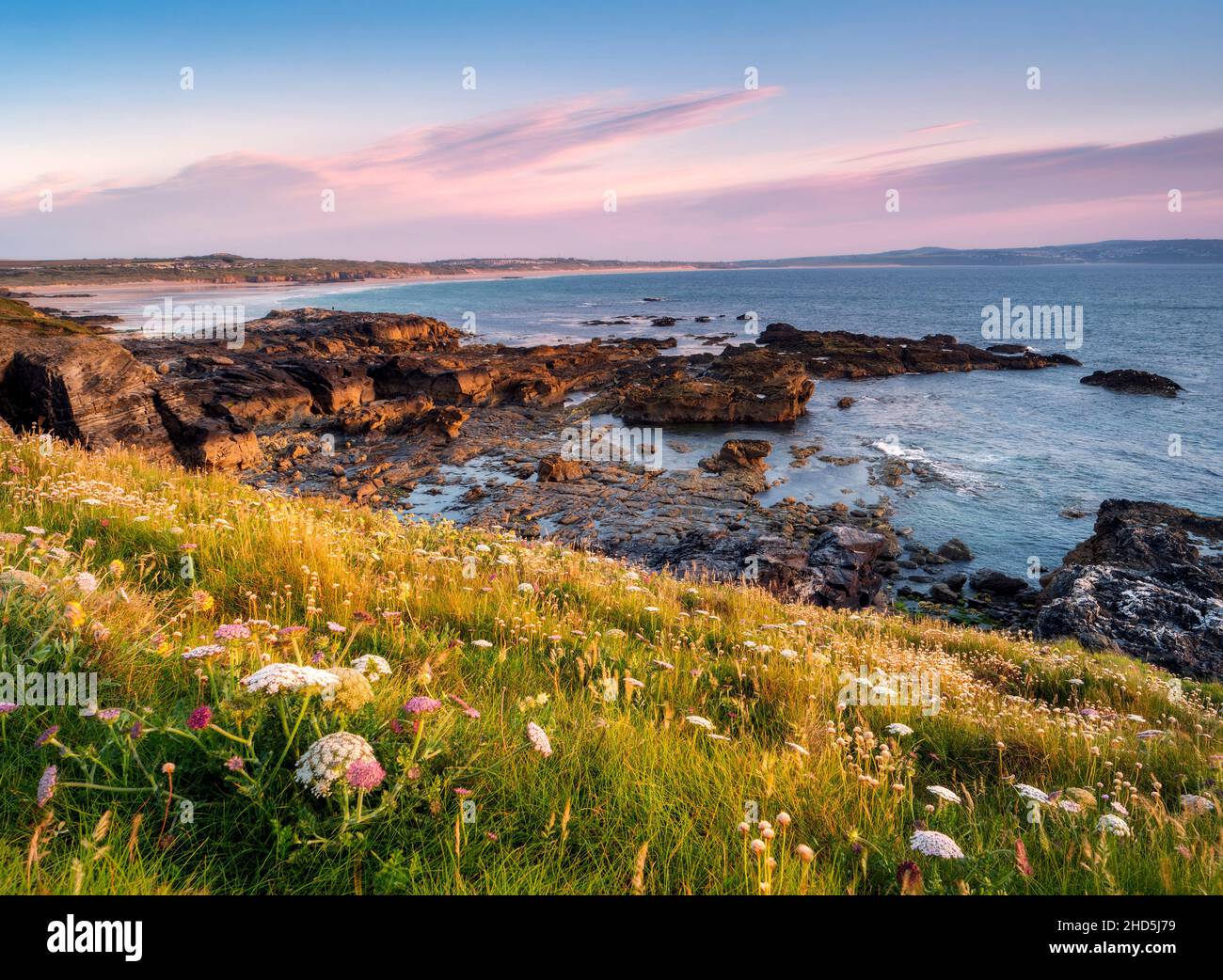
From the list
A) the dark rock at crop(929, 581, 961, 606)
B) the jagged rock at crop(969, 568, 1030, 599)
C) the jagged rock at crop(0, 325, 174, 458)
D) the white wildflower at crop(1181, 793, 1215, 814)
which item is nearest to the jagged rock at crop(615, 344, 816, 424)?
the jagged rock at crop(969, 568, 1030, 599)

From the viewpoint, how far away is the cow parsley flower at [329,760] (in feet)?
6.73

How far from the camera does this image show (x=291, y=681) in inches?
87.0

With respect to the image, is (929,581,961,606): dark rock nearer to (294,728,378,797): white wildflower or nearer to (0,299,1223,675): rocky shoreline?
(0,299,1223,675): rocky shoreline

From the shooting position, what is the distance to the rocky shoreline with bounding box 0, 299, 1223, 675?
15273 millimetres

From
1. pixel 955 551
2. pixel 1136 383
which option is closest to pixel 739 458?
pixel 955 551

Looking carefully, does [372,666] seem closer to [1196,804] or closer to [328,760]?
[328,760]

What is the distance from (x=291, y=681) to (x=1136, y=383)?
59968 millimetres

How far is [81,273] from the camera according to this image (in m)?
200

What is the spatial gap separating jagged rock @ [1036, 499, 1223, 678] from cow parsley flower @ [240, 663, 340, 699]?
45.5ft

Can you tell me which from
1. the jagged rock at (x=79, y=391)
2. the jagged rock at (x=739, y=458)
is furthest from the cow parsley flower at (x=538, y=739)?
the jagged rock at (x=739, y=458)

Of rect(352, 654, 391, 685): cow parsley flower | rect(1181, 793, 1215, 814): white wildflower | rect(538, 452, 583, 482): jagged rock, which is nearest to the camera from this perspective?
rect(352, 654, 391, 685): cow parsley flower

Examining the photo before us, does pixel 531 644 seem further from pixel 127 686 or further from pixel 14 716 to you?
pixel 14 716

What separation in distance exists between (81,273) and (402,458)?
23705cm

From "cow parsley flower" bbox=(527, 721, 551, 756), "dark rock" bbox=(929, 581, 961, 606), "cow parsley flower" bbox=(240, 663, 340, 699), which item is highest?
"cow parsley flower" bbox=(240, 663, 340, 699)
